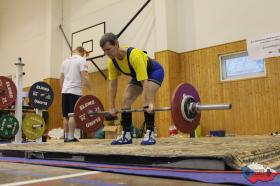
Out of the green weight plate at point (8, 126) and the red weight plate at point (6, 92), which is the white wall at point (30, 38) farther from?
the green weight plate at point (8, 126)

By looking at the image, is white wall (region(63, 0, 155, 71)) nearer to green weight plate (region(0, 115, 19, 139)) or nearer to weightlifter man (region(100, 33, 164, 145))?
green weight plate (region(0, 115, 19, 139))

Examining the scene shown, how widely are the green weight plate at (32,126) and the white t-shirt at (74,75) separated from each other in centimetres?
78

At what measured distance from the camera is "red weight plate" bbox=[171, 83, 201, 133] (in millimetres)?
2238

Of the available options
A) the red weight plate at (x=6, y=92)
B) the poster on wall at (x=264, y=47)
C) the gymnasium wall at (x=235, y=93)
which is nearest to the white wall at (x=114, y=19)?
the gymnasium wall at (x=235, y=93)

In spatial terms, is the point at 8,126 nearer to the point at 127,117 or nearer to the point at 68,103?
the point at 68,103

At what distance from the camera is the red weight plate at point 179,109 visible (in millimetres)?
2238

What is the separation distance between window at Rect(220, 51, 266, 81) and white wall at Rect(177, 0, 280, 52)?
0.31m

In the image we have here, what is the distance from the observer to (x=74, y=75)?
3.64m

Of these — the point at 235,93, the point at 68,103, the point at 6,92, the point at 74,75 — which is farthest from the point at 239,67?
the point at 6,92

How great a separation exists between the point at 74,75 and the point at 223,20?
10.5ft

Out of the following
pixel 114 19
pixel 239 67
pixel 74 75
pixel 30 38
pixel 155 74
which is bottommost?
pixel 155 74

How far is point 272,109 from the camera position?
4988mm

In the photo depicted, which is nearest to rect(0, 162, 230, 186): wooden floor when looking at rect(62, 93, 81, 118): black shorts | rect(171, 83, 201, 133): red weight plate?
rect(171, 83, 201, 133): red weight plate

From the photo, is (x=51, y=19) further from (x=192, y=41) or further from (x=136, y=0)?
(x=192, y=41)
